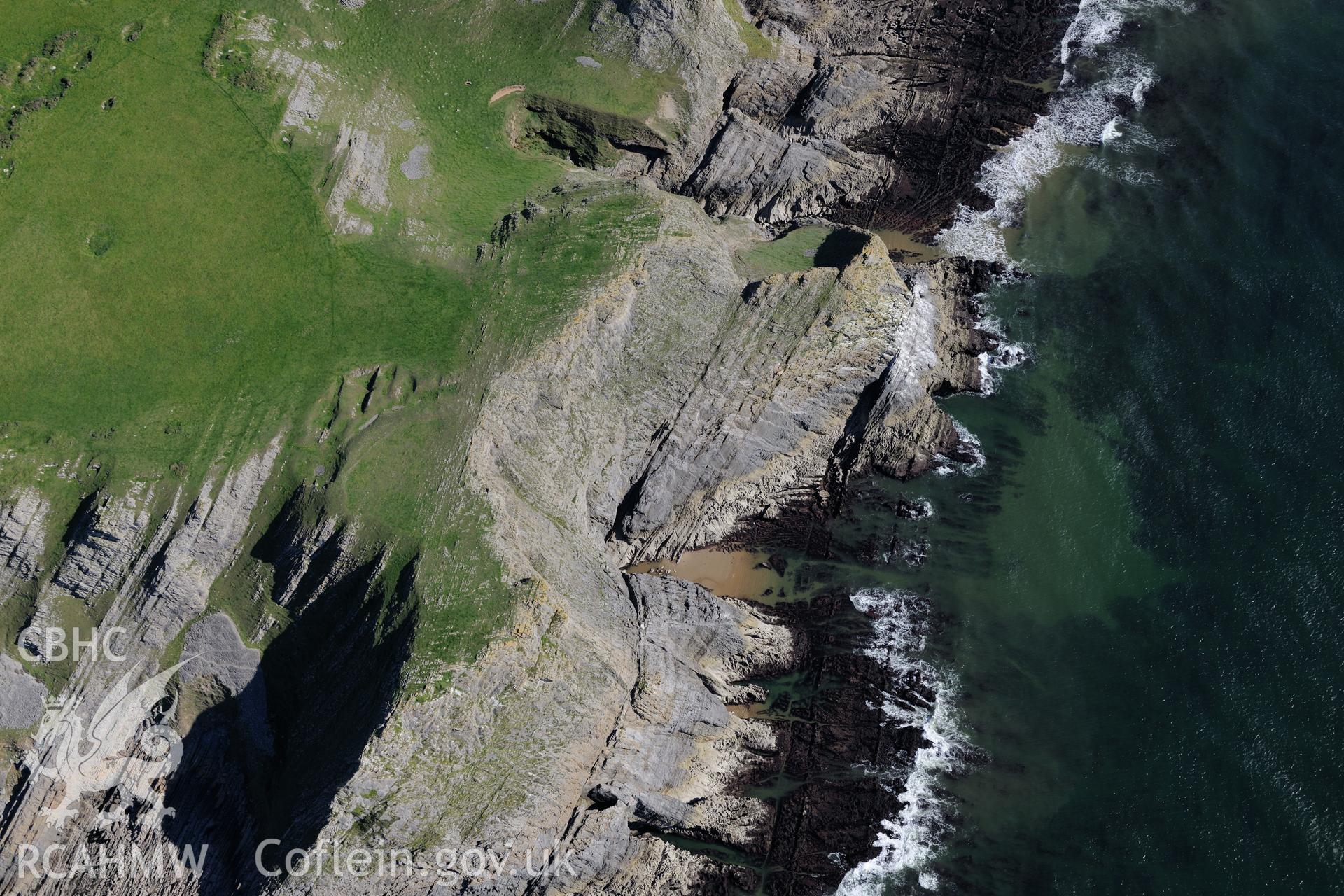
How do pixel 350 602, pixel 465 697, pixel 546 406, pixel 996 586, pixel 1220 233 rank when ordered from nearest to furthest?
pixel 465 697, pixel 350 602, pixel 546 406, pixel 996 586, pixel 1220 233

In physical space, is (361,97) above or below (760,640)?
above

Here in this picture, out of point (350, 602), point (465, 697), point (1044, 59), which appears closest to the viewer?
point (465, 697)

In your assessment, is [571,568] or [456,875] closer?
[456,875]

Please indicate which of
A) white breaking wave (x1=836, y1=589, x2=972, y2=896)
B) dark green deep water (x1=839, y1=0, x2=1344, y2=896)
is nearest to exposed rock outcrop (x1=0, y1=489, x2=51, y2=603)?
white breaking wave (x1=836, y1=589, x2=972, y2=896)

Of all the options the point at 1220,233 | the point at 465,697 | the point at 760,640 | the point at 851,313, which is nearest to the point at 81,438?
the point at 465,697

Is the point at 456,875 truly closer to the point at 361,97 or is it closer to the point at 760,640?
the point at 760,640

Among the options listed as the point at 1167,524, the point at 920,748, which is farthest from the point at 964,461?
the point at 920,748
